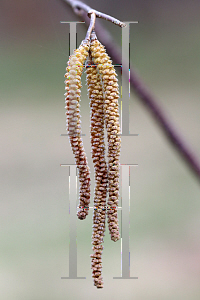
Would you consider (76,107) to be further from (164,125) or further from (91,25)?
(164,125)

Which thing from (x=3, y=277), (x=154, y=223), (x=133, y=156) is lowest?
(x=3, y=277)

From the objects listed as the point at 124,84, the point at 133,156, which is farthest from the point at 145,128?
the point at 124,84

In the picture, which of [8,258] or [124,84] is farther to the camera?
[8,258]

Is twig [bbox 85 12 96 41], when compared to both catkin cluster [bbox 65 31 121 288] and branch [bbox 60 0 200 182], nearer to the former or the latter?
catkin cluster [bbox 65 31 121 288]

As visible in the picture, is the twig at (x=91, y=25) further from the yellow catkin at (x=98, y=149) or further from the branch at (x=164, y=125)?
the branch at (x=164, y=125)

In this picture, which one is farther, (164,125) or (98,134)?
(164,125)

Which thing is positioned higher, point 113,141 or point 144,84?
point 144,84

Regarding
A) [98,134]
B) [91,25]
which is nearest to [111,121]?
[98,134]

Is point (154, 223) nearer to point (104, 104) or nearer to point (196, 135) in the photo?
point (196, 135)
